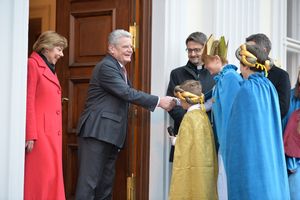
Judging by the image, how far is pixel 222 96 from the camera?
3.72m

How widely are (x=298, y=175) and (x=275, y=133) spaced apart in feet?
1.89

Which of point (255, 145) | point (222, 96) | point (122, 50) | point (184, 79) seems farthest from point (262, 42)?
point (122, 50)

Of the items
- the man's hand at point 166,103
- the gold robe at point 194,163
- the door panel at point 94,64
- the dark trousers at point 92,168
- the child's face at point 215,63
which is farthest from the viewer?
the door panel at point 94,64

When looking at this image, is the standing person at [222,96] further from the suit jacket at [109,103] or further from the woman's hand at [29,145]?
the woman's hand at [29,145]

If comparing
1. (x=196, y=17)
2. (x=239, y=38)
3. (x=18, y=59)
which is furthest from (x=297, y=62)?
(x=18, y=59)

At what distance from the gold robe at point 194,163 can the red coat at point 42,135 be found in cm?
85

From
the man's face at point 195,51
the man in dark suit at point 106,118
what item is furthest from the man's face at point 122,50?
the man's face at point 195,51

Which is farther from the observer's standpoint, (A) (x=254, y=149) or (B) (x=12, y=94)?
(A) (x=254, y=149)

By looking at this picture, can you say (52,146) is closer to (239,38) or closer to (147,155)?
(147,155)

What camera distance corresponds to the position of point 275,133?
11.4 feet

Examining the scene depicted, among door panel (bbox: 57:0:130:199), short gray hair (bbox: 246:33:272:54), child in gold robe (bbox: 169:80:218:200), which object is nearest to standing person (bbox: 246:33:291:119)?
short gray hair (bbox: 246:33:272:54)

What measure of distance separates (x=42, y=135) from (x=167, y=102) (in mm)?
1019

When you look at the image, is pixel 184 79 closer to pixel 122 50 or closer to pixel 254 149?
pixel 122 50

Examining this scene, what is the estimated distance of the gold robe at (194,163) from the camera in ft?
12.5
